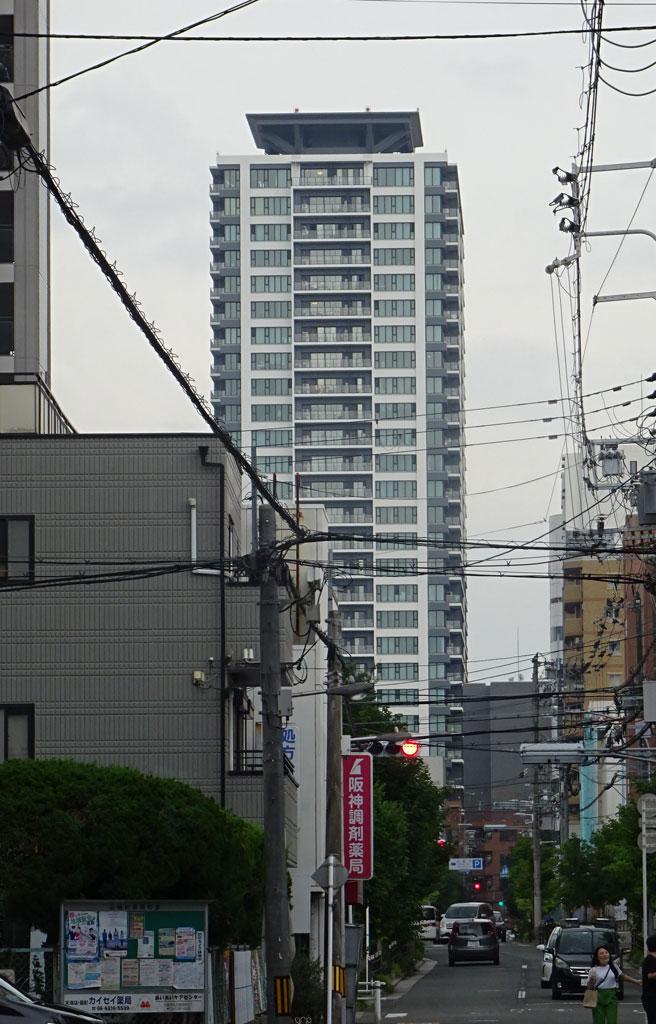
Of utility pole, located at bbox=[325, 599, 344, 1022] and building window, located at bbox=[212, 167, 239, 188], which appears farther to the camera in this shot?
building window, located at bbox=[212, 167, 239, 188]

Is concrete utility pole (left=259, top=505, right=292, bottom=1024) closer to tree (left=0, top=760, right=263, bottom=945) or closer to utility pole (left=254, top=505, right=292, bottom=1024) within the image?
utility pole (left=254, top=505, right=292, bottom=1024)

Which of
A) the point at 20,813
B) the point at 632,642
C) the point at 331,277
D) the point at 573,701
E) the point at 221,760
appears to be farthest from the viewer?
the point at 331,277

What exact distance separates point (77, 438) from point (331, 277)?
145m

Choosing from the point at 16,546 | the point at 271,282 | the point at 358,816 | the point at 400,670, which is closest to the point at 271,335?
the point at 271,282

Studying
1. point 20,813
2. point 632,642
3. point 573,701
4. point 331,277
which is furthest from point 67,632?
point 331,277

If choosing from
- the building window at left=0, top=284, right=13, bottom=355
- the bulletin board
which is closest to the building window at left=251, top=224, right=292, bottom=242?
the building window at left=0, top=284, right=13, bottom=355

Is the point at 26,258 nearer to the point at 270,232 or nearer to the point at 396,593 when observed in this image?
the point at 396,593

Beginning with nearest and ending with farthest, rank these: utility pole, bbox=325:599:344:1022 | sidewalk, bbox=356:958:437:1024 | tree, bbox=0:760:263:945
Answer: tree, bbox=0:760:263:945 → utility pole, bbox=325:599:344:1022 → sidewalk, bbox=356:958:437:1024

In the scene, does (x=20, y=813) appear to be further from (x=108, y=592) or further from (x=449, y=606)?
(x=449, y=606)

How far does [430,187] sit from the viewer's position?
177500 mm

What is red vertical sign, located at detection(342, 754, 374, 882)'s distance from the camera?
3809cm

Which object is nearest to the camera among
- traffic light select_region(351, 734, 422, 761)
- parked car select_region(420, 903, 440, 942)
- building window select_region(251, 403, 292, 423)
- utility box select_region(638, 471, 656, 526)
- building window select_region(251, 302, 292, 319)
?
utility box select_region(638, 471, 656, 526)

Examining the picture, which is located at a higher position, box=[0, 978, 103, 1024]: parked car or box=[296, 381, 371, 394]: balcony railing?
box=[296, 381, 371, 394]: balcony railing

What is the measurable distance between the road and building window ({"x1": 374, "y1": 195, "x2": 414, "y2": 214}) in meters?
128
